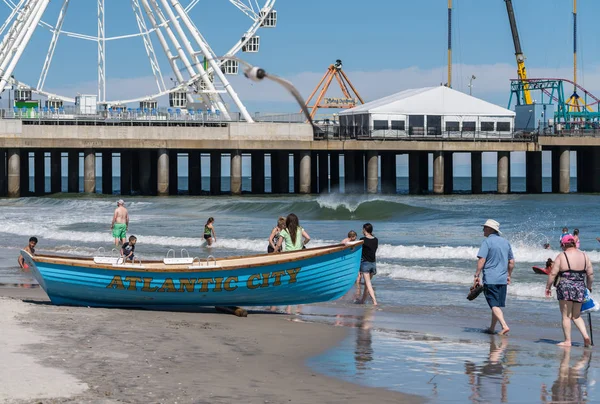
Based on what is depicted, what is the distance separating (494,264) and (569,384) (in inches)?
109

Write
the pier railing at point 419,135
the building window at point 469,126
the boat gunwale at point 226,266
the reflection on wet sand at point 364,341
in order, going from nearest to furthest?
the reflection on wet sand at point 364,341, the boat gunwale at point 226,266, the pier railing at point 419,135, the building window at point 469,126

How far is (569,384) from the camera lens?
963 cm

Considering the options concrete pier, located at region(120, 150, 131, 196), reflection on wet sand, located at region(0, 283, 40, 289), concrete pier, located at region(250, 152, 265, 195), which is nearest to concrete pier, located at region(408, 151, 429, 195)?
concrete pier, located at region(250, 152, 265, 195)

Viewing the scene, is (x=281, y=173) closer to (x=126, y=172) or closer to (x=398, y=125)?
(x=398, y=125)

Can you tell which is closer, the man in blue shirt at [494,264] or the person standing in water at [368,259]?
the man in blue shirt at [494,264]

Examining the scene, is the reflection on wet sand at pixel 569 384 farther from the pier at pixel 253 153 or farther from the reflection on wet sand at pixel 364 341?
the pier at pixel 253 153

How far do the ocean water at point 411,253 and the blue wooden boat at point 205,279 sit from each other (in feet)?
1.90

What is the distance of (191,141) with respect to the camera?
55000 mm

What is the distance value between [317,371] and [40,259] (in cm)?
517

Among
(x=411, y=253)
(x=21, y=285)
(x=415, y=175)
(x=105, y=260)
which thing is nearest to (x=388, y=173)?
(x=415, y=175)

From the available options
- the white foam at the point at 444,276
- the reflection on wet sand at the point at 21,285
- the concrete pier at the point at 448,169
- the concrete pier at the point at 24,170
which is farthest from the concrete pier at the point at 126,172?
the reflection on wet sand at the point at 21,285

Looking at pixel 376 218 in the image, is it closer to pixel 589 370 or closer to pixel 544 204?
pixel 544 204

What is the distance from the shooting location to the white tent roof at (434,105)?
204ft

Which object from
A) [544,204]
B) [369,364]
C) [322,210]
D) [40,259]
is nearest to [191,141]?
[322,210]
